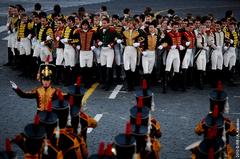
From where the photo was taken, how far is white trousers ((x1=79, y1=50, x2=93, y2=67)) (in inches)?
616

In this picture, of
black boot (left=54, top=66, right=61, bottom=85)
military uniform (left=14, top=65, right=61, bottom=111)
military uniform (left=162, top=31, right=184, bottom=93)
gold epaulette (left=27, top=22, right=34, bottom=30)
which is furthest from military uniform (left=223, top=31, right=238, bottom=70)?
military uniform (left=14, top=65, right=61, bottom=111)

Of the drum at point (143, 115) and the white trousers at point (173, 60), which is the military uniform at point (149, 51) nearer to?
the white trousers at point (173, 60)

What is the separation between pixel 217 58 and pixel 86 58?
394cm

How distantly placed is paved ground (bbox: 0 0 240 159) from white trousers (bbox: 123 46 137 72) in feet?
2.82

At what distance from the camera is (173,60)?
15336 mm

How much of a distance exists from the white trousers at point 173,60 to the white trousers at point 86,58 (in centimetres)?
227

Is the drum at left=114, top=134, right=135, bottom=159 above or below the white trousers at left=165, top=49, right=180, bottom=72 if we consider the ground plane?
below

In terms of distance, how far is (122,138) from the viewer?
6809 mm

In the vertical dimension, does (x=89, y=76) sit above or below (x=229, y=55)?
below

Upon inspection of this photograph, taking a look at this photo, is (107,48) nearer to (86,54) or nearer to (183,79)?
(86,54)

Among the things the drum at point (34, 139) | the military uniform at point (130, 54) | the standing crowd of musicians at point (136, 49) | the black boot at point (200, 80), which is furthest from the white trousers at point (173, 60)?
the drum at point (34, 139)

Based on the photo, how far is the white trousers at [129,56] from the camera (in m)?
15.4

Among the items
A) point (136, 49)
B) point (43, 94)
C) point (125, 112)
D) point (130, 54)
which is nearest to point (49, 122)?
point (43, 94)

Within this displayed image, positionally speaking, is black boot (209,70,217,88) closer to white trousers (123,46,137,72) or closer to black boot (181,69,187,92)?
black boot (181,69,187,92)
